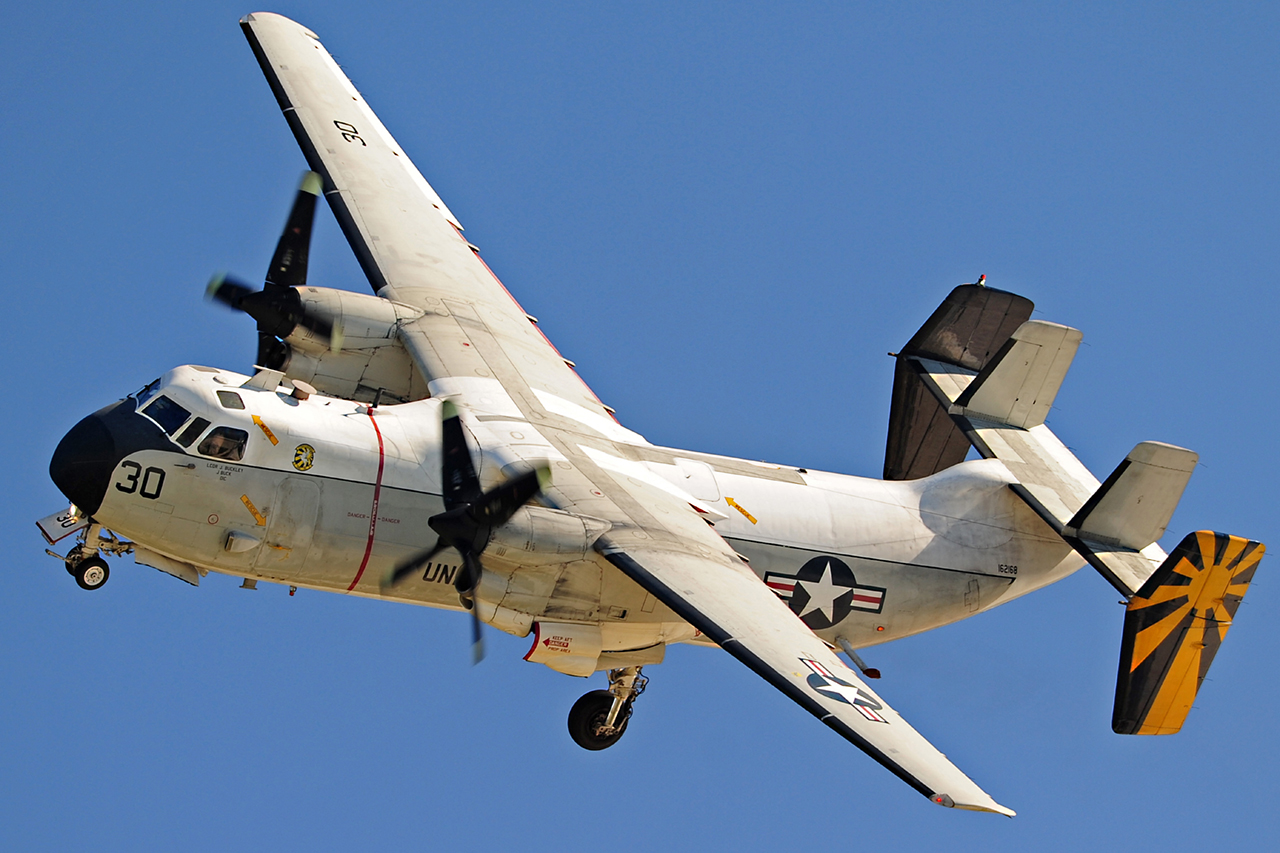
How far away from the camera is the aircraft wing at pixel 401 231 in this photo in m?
29.0

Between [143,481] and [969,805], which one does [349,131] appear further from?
[969,805]

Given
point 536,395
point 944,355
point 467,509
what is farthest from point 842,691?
point 944,355

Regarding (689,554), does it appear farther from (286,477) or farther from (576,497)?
(286,477)

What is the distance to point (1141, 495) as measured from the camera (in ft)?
89.5

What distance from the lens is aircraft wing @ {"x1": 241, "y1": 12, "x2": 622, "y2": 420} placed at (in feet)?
95.0

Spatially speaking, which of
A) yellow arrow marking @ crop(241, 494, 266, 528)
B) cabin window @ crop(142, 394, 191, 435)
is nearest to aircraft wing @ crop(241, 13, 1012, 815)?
yellow arrow marking @ crop(241, 494, 266, 528)

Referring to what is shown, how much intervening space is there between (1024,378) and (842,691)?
10.5 metres

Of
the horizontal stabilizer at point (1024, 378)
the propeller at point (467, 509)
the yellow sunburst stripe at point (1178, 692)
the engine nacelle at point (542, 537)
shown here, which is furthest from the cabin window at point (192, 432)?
the yellow sunburst stripe at point (1178, 692)

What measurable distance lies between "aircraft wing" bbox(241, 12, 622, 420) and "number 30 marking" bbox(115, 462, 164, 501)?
5873 millimetres

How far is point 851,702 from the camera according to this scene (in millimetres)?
21359

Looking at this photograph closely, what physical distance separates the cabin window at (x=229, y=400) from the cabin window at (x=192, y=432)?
1.38 feet

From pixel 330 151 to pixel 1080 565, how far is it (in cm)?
1806

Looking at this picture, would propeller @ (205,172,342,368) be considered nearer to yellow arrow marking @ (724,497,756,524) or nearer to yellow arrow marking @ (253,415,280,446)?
yellow arrow marking @ (253,415,280,446)

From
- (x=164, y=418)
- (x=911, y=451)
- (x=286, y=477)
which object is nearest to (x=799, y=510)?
(x=911, y=451)
